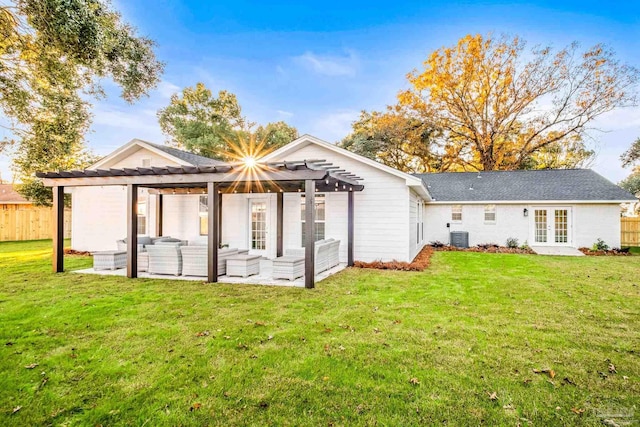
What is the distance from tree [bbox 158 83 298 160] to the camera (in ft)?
92.2

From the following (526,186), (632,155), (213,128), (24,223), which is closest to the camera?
(526,186)

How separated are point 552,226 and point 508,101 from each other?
1160 centimetres

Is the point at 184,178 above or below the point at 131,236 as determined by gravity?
above

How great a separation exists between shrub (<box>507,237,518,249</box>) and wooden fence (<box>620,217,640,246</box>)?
676 centimetres

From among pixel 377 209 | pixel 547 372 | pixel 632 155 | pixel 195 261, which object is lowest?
pixel 547 372

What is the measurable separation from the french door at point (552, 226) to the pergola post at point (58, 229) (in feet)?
61.8

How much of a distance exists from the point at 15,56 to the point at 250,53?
9.48 m

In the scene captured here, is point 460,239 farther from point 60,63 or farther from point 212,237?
point 60,63

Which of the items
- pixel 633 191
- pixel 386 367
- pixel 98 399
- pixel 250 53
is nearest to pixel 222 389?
pixel 98 399

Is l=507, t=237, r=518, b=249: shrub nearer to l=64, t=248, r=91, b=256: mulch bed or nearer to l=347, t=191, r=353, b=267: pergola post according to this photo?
l=347, t=191, r=353, b=267: pergola post

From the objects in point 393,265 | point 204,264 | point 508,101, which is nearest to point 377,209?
point 393,265

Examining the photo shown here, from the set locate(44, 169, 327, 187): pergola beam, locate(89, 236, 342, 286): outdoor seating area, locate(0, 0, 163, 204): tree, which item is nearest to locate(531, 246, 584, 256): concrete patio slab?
locate(89, 236, 342, 286): outdoor seating area

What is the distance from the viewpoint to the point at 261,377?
3.30 m

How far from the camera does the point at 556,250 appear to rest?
14.3m
